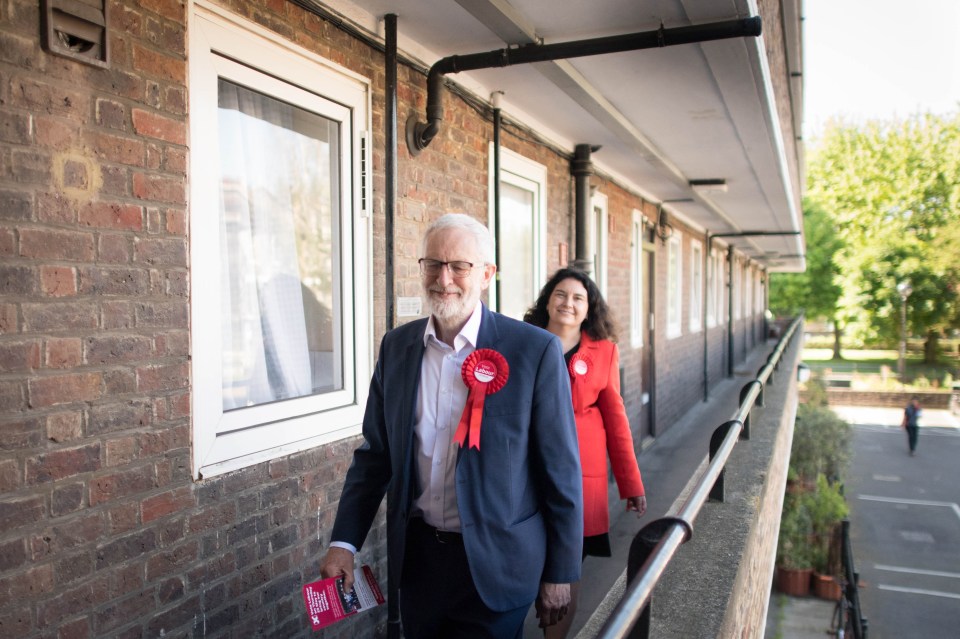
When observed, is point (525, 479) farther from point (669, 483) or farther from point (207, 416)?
point (669, 483)

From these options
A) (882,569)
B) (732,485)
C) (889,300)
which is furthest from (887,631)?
(889,300)

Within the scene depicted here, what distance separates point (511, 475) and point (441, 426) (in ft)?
0.83

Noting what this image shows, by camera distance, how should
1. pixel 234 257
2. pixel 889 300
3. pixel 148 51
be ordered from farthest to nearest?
pixel 889 300 < pixel 234 257 < pixel 148 51

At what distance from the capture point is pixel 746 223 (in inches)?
534

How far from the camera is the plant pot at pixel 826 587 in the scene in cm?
1303

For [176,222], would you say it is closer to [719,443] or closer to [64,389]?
[64,389]

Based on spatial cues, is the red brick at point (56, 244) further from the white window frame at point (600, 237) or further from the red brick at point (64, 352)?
the white window frame at point (600, 237)

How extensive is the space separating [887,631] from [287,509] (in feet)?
41.8

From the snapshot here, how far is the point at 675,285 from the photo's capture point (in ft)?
40.7

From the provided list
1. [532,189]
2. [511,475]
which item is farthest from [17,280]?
[532,189]

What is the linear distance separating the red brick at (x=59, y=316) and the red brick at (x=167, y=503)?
64cm

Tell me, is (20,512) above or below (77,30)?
below

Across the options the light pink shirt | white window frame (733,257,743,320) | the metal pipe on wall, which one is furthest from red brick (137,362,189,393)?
white window frame (733,257,743,320)

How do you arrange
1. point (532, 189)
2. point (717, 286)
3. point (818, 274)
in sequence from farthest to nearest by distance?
point (818, 274) → point (717, 286) → point (532, 189)
